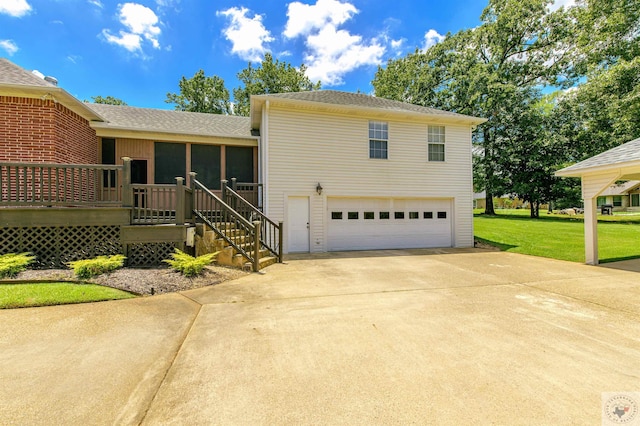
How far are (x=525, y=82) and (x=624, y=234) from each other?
1608 centimetres

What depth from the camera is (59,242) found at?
5.96 meters

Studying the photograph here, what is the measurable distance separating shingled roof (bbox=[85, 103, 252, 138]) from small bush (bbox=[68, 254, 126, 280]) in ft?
19.1

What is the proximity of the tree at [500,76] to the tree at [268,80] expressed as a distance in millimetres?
9680

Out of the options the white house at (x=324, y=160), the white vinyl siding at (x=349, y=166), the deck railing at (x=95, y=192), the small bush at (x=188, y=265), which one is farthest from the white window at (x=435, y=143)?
the small bush at (x=188, y=265)

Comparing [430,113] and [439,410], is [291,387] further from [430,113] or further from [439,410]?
[430,113]

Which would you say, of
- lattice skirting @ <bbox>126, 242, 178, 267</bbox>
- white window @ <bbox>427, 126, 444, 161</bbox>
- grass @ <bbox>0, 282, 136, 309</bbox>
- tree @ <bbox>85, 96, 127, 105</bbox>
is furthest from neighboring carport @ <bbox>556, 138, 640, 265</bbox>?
tree @ <bbox>85, 96, 127, 105</bbox>

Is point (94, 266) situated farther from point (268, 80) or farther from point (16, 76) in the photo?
point (268, 80)

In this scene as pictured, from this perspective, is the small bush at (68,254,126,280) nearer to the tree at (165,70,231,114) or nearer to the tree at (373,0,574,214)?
the tree at (373,0,574,214)

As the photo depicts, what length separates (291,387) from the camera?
2344 mm

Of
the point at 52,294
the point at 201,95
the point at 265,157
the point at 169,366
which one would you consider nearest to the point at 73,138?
the point at 265,157

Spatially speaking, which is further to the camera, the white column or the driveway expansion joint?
the white column

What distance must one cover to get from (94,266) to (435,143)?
11379 millimetres

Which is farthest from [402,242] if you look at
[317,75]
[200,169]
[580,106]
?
[317,75]

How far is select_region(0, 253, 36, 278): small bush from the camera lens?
16.2 feet
